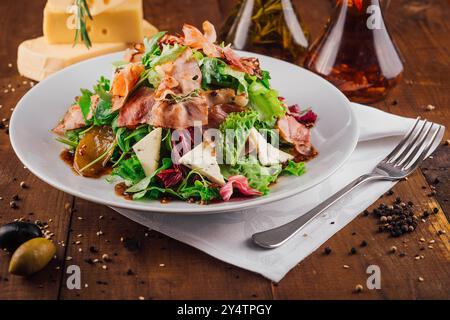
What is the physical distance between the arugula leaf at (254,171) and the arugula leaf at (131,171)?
0.35 m

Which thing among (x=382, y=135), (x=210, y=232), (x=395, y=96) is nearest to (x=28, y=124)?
(x=210, y=232)

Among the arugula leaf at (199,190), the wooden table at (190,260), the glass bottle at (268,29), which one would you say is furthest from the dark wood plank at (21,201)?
the glass bottle at (268,29)

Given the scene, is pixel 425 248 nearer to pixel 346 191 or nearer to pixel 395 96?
pixel 346 191

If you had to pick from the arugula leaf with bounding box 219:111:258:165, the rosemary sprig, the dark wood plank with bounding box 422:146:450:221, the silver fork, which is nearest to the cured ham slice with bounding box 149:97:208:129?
the arugula leaf with bounding box 219:111:258:165

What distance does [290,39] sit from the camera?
14.3 feet

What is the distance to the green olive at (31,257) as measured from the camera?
8.36 feet

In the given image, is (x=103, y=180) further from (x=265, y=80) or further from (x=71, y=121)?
(x=265, y=80)

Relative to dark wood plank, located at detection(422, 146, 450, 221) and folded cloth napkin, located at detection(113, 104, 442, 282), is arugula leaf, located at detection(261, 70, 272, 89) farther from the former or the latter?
dark wood plank, located at detection(422, 146, 450, 221)

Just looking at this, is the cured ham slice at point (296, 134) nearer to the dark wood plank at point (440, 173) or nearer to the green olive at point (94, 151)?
the dark wood plank at point (440, 173)

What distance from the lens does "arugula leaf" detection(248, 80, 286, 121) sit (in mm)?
3127

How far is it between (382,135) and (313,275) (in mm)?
1140

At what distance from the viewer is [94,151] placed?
3.07 m

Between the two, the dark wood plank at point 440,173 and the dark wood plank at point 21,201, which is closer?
the dark wood plank at point 21,201

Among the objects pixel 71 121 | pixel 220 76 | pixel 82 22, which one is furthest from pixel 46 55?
pixel 220 76
